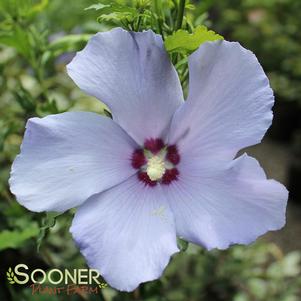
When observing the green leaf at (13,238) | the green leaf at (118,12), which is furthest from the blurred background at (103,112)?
the green leaf at (118,12)

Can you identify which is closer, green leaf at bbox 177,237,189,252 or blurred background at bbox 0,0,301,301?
green leaf at bbox 177,237,189,252

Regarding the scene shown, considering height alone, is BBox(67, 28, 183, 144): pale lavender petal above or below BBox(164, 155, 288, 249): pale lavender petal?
above

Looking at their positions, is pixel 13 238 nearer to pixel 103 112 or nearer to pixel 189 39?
pixel 103 112

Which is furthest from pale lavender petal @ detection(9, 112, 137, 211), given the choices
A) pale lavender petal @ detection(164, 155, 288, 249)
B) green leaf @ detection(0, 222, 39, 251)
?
green leaf @ detection(0, 222, 39, 251)

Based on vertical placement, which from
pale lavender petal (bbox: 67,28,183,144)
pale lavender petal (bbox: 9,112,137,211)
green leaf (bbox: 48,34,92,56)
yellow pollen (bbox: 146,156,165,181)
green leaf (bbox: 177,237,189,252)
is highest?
pale lavender petal (bbox: 67,28,183,144)

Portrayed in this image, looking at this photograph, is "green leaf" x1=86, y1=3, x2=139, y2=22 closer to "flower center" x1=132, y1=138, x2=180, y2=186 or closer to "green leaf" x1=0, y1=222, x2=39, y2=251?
"flower center" x1=132, y1=138, x2=180, y2=186

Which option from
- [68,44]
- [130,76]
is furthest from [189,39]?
[68,44]

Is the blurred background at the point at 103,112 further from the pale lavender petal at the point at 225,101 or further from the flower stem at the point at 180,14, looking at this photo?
the pale lavender petal at the point at 225,101

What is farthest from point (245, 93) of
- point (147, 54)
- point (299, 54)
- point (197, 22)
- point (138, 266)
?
point (299, 54)
